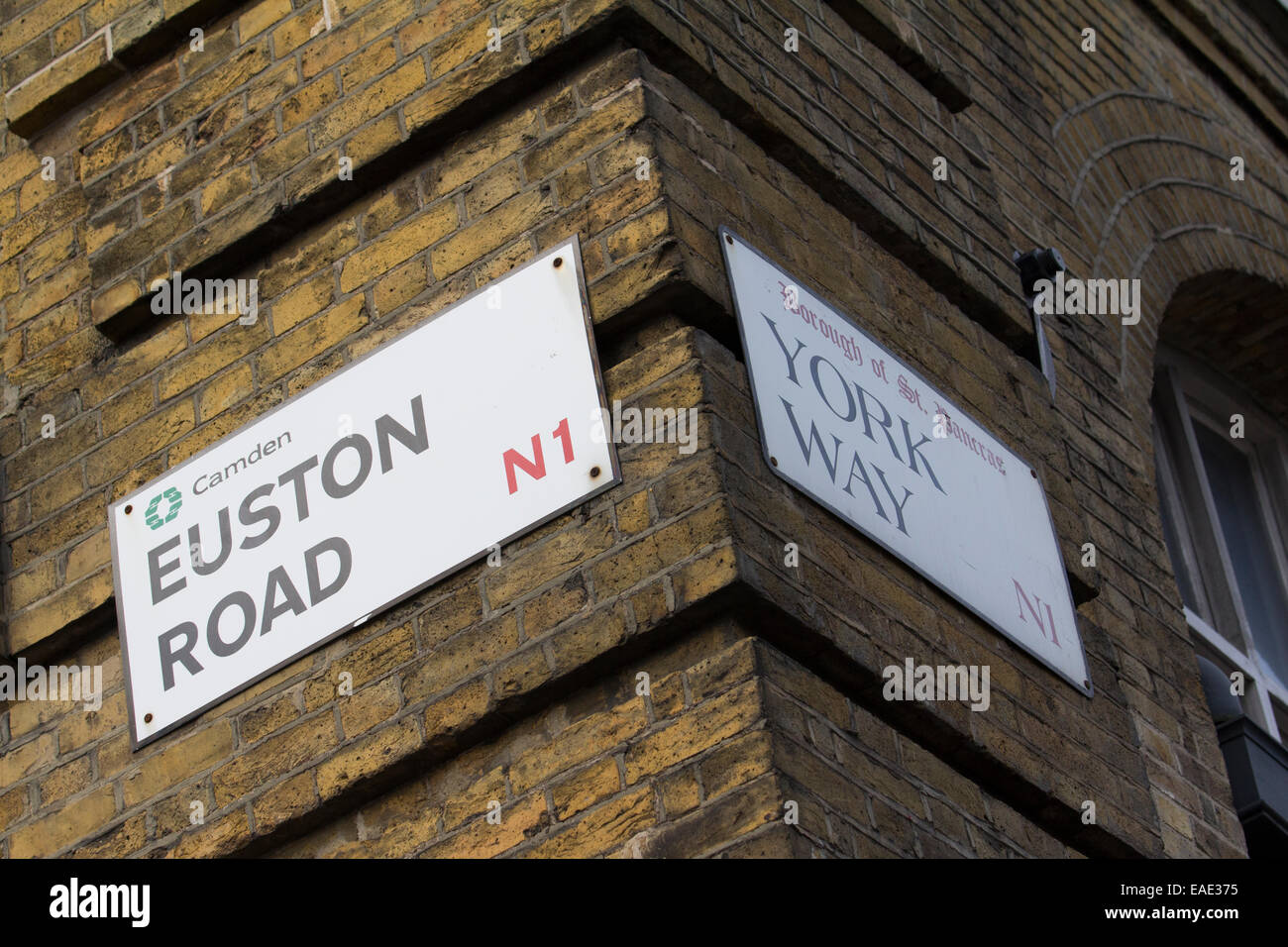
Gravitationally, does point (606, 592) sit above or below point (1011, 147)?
below

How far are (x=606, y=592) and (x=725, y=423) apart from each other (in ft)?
1.26

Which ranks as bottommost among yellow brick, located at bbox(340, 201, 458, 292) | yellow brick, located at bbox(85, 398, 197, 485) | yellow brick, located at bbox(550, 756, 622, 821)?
yellow brick, located at bbox(550, 756, 622, 821)

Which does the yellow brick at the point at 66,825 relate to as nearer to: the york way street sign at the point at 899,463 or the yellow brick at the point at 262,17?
the york way street sign at the point at 899,463

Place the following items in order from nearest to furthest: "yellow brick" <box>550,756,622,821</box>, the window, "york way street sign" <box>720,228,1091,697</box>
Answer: "yellow brick" <box>550,756,622,821</box>, "york way street sign" <box>720,228,1091,697</box>, the window

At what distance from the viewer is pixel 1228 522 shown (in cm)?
787

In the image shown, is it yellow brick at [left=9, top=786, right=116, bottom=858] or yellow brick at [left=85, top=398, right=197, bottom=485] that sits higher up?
yellow brick at [left=85, top=398, right=197, bottom=485]

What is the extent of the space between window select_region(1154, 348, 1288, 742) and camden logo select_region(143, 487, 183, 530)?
138 inches

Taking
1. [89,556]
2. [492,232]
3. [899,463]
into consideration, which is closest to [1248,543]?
[899,463]

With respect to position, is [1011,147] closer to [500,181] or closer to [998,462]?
[998,462]

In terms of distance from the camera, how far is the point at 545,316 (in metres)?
4.11

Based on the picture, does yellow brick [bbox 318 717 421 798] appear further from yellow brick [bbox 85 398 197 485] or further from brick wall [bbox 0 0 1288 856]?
yellow brick [bbox 85 398 197 485]

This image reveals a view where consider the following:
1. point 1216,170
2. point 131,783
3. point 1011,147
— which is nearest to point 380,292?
point 131,783

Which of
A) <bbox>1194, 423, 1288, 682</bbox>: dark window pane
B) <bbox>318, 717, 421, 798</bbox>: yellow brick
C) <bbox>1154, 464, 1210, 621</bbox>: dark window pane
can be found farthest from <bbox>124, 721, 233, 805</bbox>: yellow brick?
<bbox>1194, 423, 1288, 682</bbox>: dark window pane

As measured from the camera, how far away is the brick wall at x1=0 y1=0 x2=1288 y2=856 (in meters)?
3.79
